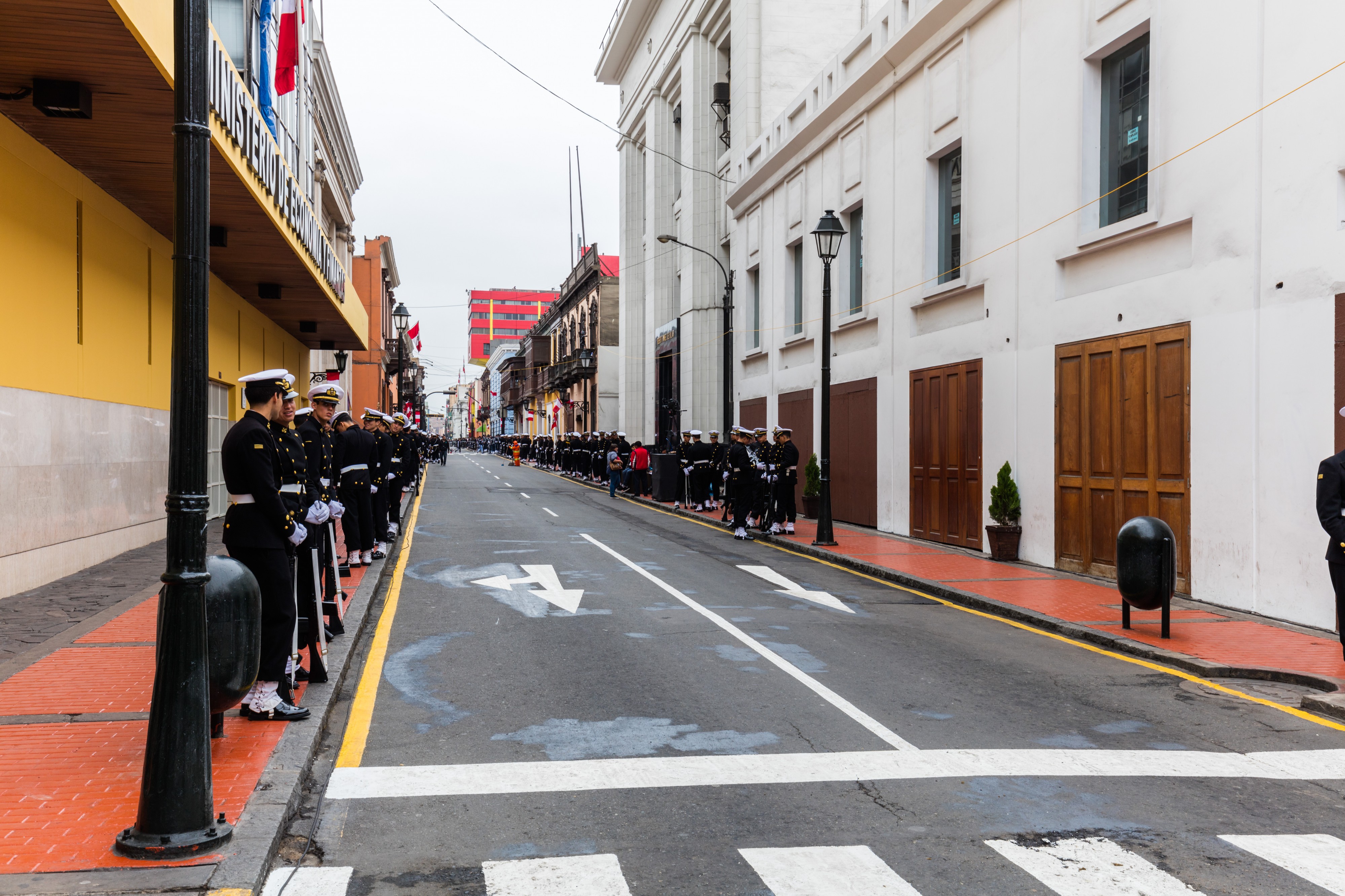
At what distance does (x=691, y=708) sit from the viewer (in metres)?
6.77

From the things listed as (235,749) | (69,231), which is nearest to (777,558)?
(69,231)

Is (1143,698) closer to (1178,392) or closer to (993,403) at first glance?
(1178,392)

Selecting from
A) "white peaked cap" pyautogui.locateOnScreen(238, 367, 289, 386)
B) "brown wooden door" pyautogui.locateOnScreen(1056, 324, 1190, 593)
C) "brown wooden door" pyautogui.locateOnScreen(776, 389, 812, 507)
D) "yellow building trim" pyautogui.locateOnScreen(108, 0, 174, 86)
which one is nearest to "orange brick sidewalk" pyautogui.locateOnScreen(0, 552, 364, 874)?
"white peaked cap" pyautogui.locateOnScreen(238, 367, 289, 386)

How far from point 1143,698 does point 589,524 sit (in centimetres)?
1464

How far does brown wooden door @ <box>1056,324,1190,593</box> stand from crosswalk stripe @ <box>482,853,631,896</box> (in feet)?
29.9

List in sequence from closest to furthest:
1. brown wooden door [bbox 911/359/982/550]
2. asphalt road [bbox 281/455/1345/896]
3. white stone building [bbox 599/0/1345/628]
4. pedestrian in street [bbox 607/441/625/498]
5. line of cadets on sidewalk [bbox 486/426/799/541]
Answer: asphalt road [bbox 281/455/1345/896], white stone building [bbox 599/0/1345/628], brown wooden door [bbox 911/359/982/550], line of cadets on sidewalk [bbox 486/426/799/541], pedestrian in street [bbox 607/441/625/498]

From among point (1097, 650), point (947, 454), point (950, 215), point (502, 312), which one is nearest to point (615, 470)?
point (947, 454)

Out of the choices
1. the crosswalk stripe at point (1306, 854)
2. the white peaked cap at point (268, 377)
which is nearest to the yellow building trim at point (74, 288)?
the white peaked cap at point (268, 377)

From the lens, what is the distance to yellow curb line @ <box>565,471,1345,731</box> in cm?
700

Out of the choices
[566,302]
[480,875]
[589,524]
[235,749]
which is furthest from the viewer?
[566,302]

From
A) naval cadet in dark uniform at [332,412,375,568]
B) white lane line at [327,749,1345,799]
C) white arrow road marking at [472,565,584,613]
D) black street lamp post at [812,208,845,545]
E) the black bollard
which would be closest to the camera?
white lane line at [327,749,1345,799]

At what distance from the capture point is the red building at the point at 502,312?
620 ft

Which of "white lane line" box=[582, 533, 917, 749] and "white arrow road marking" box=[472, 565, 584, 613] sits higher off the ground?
"white arrow road marking" box=[472, 565, 584, 613]

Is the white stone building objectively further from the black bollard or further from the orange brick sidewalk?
the orange brick sidewalk
